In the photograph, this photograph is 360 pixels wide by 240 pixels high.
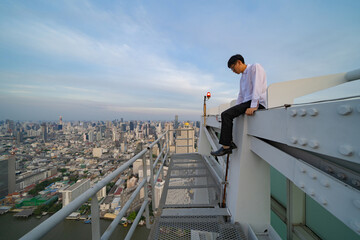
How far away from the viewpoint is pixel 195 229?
1.79m

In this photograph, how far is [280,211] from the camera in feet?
7.54

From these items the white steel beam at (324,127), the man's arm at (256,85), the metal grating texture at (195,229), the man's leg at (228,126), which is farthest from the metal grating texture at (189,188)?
the white steel beam at (324,127)

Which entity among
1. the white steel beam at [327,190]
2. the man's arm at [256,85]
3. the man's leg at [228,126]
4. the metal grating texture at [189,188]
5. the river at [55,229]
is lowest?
the metal grating texture at [189,188]

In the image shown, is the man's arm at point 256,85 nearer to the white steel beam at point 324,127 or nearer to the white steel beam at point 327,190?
the white steel beam at point 324,127

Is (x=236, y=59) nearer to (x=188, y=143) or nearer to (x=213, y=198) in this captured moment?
(x=213, y=198)

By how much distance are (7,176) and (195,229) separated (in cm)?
316

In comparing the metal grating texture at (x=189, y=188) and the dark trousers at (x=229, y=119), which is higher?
the dark trousers at (x=229, y=119)

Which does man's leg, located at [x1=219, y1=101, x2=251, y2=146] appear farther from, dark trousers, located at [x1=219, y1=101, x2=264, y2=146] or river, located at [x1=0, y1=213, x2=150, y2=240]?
river, located at [x1=0, y1=213, x2=150, y2=240]

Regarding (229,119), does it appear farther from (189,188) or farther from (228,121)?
(189,188)

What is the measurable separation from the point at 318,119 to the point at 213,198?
2.30 m

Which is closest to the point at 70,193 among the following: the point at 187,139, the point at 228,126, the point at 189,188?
the point at 228,126

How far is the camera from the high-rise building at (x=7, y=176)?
7.00ft

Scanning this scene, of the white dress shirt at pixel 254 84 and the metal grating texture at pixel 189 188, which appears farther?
the metal grating texture at pixel 189 188

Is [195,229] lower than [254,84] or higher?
lower
